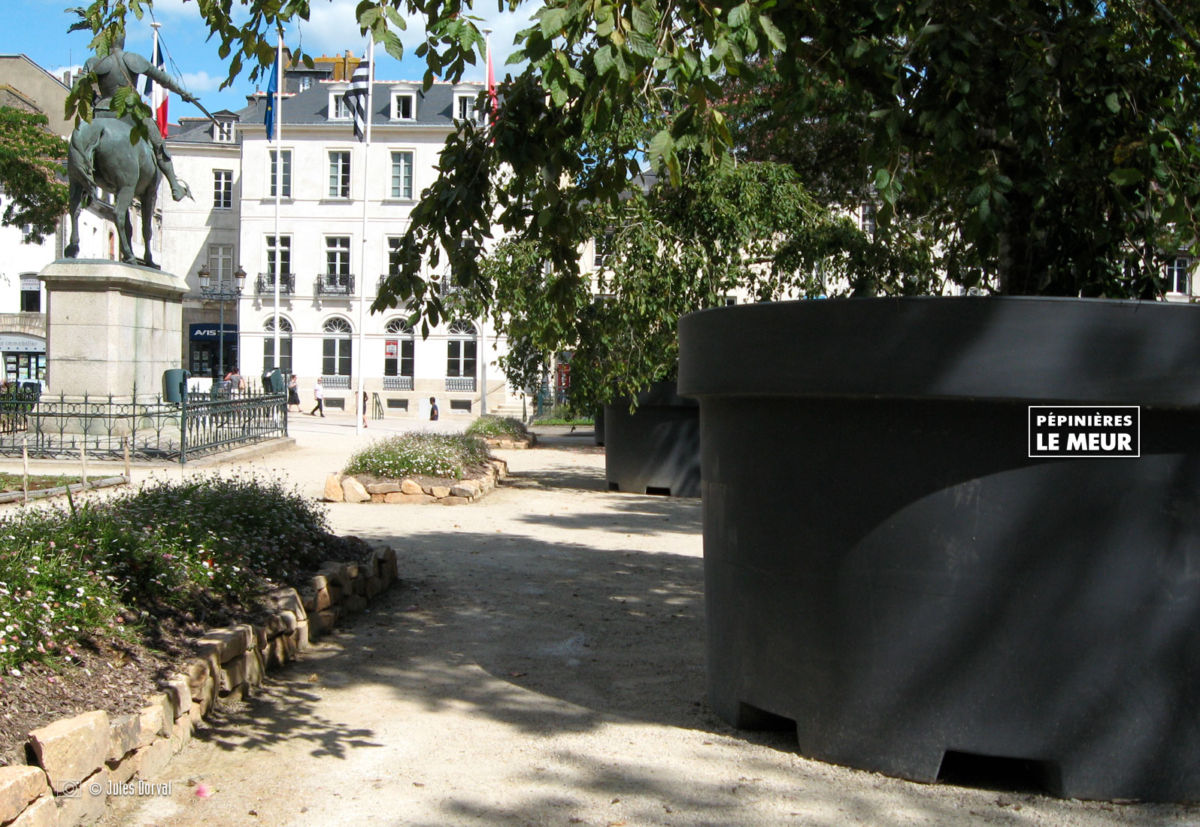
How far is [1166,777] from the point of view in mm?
3264

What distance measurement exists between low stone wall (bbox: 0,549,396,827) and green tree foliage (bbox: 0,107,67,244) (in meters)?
25.7

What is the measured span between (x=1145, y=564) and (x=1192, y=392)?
1.67ft

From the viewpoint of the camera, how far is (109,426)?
1491 cm

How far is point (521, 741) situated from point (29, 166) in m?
29.0

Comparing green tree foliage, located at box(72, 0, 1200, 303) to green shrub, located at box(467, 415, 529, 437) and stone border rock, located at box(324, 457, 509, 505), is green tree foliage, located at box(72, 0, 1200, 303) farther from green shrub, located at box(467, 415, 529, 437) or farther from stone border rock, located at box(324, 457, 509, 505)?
green shrub, located at box(467, 415, 529, 437)

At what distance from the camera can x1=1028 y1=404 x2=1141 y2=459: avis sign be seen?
3156 millimetres

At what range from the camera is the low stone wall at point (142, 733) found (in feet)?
9.71

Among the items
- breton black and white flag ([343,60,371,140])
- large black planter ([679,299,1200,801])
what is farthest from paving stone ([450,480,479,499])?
breton black and white flag ([343,60,371,140])

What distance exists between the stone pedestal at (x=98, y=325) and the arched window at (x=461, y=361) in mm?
33041

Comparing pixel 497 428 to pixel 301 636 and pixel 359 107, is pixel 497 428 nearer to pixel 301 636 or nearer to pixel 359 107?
pixel 359 107

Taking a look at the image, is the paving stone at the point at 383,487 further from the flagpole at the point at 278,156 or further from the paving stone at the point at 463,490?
the flagpole at the point at 278,156

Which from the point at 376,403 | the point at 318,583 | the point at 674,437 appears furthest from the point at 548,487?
the point at 376,403

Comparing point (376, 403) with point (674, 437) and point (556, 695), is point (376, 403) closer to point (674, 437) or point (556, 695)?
point (674, 437)

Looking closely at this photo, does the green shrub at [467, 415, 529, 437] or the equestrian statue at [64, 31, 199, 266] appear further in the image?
the green shrub at [467, 415, 529, 437]
